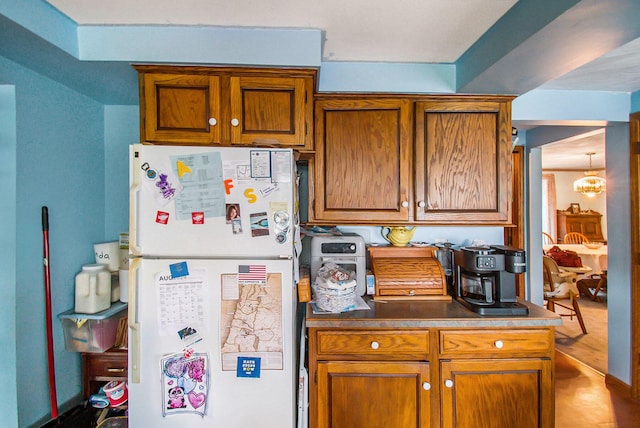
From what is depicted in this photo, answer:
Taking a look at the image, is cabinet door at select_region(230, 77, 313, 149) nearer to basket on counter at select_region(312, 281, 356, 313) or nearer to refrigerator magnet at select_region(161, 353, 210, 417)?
basket on counter at select_region(312, 281, 356, 313)

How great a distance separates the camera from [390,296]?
192 cm

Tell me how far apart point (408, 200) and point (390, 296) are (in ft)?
1.92

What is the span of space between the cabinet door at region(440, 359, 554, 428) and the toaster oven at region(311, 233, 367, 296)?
657mm

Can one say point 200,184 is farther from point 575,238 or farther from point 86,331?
point 575,238

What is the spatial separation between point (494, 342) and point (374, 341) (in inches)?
23.6

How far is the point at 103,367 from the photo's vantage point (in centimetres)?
187

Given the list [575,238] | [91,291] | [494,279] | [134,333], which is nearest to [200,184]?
[134,333]

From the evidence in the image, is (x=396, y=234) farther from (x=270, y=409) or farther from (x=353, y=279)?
(x=270, y=409)

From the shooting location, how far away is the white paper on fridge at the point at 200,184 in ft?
4.81

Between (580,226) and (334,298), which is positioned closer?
(334,298)

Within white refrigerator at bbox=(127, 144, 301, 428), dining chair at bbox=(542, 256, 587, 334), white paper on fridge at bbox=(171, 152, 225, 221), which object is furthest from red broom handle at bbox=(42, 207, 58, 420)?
dining chair at bbox=(542, 256, 587, 334)

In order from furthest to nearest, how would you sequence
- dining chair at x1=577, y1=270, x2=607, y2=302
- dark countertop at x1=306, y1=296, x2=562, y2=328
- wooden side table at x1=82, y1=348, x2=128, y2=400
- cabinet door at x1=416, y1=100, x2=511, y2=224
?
dining chair at x1=577, y1=270, x2=607, y2=302 < cabinet door at x1=416, y1=100, x2=511, y2=224 < wooden side table at x1=82, y1=348, x2=128, y2=400 < dark countertop at x1=306, y1=296, x2=562, y2=328

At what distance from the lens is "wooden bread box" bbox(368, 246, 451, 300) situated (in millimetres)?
1919

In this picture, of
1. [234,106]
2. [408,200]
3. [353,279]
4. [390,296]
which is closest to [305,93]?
[234,106]
